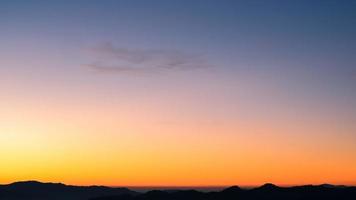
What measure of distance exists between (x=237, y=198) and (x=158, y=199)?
30738 mm

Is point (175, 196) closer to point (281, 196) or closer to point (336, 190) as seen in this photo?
point (281, 196)

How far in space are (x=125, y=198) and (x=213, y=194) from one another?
121ft

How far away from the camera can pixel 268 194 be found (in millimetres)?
169875

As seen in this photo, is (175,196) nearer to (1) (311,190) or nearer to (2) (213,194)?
(2) (213,194)

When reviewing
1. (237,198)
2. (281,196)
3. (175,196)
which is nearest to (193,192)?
(175,196)


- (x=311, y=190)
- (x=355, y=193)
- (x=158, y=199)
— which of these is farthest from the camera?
(x=158, y=199)

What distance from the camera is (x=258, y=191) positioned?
174m

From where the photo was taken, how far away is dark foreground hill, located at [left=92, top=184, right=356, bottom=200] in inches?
6117

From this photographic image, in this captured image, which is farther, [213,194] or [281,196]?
[213,194]

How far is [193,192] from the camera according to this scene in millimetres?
193125

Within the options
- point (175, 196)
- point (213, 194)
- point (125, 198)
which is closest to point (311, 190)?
point (213, 194)

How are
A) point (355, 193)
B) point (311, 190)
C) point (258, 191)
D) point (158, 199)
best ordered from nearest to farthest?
point (355, 193) → point (311, 190) → point (258, 191) → point (158, 199)

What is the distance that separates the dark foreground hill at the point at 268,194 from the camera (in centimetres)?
15538

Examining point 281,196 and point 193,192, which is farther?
→ point 193,192
